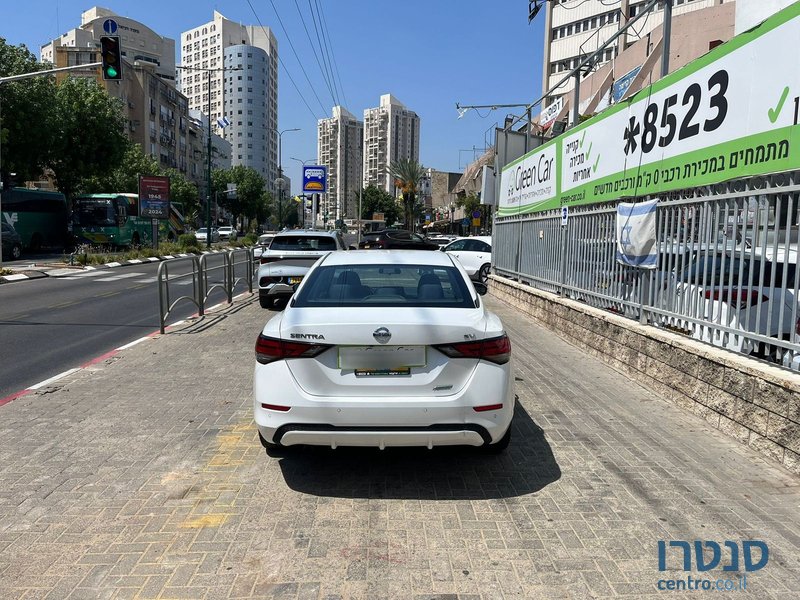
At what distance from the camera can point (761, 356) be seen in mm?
5348

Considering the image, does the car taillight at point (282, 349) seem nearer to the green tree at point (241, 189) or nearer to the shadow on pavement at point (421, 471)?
the shadow on pavement at point (421, 471)

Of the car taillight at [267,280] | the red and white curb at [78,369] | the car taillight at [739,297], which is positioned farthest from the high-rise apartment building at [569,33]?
the car taillight at [739,297]

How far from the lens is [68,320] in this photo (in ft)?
40.2

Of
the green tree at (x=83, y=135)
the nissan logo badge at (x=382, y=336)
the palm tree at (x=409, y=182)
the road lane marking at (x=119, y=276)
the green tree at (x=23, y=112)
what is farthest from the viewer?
the palm tree at (x=409, y=182)

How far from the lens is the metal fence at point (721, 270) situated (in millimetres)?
4883

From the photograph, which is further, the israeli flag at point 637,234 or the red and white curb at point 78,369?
the israeli flag at point 637,234

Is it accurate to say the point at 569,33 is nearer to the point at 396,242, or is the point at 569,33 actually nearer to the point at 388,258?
the point at 396,242

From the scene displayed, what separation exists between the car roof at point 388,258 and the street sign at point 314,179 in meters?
30.1

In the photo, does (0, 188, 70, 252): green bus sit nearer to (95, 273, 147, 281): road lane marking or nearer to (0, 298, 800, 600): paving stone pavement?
(95, 273, 147, 281): road lane marking

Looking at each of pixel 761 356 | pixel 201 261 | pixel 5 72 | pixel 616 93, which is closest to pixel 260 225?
pixel 5 72

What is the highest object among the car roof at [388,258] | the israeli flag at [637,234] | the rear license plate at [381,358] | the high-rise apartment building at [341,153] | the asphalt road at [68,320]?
the high-rise apartment building at [341,153]

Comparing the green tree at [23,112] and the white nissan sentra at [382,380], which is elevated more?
the green tree at [23,112]

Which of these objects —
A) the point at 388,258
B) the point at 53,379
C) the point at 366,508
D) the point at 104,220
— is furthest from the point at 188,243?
the point at 366,508

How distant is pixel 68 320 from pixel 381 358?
10.5 metres
